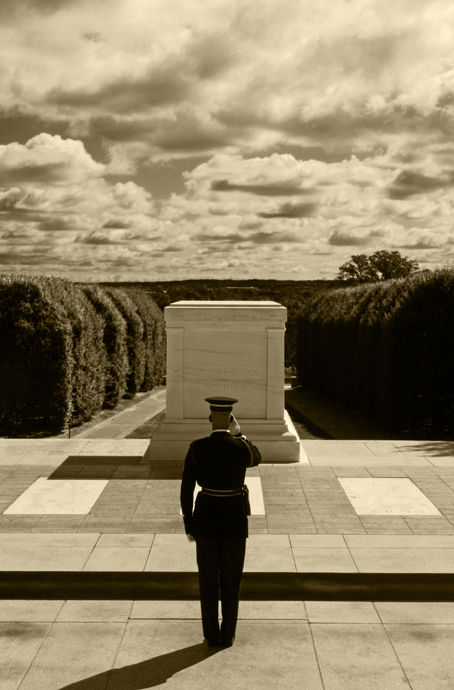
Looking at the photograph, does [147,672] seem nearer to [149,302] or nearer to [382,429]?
[382,429]

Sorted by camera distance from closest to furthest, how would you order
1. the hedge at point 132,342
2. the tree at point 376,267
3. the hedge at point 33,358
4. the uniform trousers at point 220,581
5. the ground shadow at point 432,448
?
the uniform trousers at point 220,581, the ground shadow at point 432,448, the hedge at point 33,358, the hedge at point 132,342, the tree at point 376,267

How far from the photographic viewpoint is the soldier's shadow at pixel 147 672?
153 inches

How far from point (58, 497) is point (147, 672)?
3860 millimetres

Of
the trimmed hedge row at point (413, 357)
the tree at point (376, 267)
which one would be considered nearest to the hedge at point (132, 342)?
the trimmed hedge row at point (413, 357)

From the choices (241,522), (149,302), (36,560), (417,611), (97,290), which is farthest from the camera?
(149,302)

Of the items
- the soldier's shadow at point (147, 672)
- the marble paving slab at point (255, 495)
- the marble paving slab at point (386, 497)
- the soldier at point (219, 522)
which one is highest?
the soldier at point (219, 522)

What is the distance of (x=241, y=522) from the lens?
4.41 m

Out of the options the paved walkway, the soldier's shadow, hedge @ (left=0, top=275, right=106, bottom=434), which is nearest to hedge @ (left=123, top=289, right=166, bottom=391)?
hedge @ (left=0, top=275, right=106, bottom=434)

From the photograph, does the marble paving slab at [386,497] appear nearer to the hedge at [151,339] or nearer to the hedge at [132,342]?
the hedge at [132,342]

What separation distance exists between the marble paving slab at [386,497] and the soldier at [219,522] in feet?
9.93

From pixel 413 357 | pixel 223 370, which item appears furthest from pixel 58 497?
pixel 413 357

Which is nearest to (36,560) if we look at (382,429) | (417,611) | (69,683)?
(69,683)

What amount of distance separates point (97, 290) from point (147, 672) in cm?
1771

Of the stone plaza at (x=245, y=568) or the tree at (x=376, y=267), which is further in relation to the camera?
the tree at (x=376, y=267)
